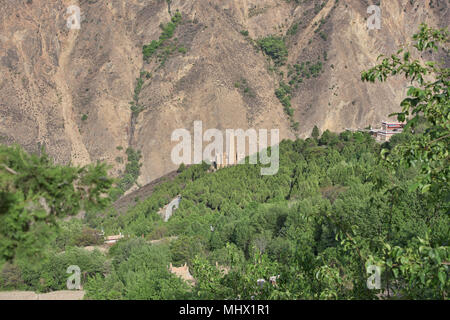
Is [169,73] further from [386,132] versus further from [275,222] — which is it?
[275,222]

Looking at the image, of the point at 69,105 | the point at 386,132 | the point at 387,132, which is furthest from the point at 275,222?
the point at 69,105

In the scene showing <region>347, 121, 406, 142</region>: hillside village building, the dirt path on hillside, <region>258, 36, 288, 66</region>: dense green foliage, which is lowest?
<region>347, 121, 406, 142</region>: hillside village building

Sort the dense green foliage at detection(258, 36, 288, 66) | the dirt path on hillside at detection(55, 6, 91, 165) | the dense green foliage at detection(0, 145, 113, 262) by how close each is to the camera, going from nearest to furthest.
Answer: the dense green foliage at detection(0, 145, 113, 262), the dirt path on hillside at detection(55, 6, 91, 165), the dense green foliage at detection(258, 36, 288, 66)

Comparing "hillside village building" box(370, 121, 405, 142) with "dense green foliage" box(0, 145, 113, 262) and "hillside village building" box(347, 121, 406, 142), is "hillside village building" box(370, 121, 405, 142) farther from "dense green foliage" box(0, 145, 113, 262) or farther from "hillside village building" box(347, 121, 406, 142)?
"dense green foliage" box(0, 145, 113, 262)

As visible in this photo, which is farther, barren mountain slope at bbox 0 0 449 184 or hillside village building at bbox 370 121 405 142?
barren mountain slope at bbox 0 0 449 184

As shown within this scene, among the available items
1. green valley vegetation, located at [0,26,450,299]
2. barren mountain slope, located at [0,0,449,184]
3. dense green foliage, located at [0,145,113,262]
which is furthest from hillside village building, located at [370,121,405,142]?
dense green foliage, located at [0,145,113,262]

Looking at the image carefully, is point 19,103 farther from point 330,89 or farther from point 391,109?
point 391,109
